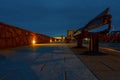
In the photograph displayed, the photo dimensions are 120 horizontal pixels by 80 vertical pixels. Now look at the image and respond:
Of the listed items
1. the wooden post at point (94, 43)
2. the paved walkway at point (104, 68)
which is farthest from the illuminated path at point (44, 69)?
the wooden post at point (94, 43)

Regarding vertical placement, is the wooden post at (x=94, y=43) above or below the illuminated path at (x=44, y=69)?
above

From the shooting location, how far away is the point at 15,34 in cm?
2469

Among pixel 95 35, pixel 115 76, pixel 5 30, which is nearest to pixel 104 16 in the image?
pixel 95 35

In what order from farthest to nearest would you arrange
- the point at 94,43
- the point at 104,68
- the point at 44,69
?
1. the point at 94,43
2. the point at 104,68
3. the point at 44,69

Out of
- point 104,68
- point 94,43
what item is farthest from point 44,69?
point 94,43

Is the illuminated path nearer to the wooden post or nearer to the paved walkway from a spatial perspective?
the paved walkway

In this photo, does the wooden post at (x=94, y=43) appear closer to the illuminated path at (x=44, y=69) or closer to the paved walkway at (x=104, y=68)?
the paved walkway at (x=104, y=68)

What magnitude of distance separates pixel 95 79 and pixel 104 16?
6750 mm

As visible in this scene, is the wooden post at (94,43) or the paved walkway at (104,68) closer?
the paved walkway at (104,68)

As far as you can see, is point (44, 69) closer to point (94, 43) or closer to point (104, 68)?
point (104, 68)

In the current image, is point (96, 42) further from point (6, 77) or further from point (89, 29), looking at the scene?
point (6, 77)

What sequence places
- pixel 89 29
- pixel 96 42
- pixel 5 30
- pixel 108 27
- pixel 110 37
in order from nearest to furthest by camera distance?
pixel 108 27 → pixel 96 42 → pixel 89 29 → pixel 5 30 → pixel 110 37

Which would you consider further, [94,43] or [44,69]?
[94,43]

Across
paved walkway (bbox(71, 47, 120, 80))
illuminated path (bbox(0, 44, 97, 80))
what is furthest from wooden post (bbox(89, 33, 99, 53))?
illuminated path (bbox(0, 44, 97, 80))
